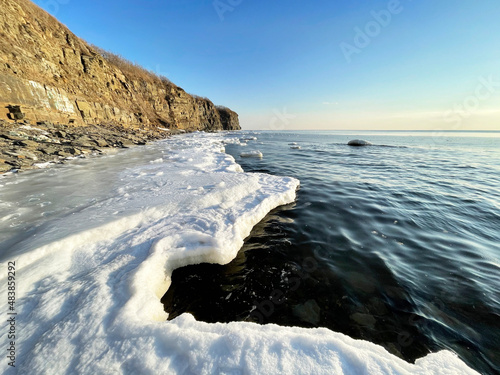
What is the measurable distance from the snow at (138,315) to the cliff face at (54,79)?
17.3m

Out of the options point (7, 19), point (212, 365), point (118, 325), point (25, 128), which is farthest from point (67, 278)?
point (7, 19)

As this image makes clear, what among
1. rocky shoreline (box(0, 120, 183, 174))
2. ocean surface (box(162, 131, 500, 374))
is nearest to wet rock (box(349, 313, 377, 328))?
ocean surface (box(162, 131, 500, 374))

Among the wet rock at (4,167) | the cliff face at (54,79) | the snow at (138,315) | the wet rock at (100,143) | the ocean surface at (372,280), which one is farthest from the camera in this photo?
the cliff face at (54,79)

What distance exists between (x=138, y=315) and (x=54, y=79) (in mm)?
26060

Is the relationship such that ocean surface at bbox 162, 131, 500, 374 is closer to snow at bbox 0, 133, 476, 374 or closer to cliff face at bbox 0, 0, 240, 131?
snow at bbox 0, 133, 476, 374

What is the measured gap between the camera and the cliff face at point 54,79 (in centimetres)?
1381

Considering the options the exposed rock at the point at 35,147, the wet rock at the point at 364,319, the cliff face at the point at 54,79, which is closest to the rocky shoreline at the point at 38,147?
the exposed rock at the point at 35,147

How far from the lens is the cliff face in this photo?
1381cm

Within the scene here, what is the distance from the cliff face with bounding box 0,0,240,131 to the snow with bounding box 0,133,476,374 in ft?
56.8

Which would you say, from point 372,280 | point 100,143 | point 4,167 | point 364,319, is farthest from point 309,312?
point 100,143

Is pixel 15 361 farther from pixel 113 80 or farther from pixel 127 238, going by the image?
pixel 113 80

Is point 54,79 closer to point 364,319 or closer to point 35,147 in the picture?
point 35,147

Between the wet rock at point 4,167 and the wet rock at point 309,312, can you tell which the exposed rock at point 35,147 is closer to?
the wet rock at point 4,167

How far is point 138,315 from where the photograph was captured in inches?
71.1
